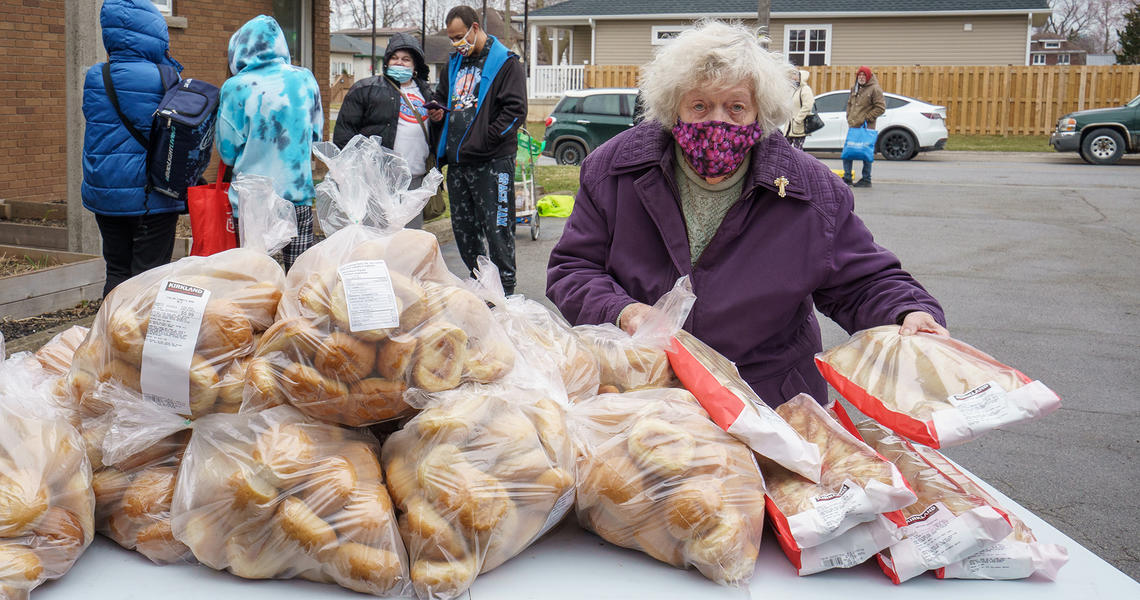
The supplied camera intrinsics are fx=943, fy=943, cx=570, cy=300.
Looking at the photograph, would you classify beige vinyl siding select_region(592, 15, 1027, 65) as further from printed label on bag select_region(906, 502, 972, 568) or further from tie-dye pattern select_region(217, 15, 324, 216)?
printed label on bag select_region(906, 502, 972, 568)

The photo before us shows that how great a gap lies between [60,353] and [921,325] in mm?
2017

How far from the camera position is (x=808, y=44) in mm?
32781

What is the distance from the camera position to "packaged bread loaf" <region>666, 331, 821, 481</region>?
70.9 inches

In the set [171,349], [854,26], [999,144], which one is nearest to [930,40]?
[854,26]

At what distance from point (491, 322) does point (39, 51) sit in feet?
31.2

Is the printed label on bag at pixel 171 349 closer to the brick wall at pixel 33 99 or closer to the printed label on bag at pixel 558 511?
the printed label on bag at pixel 558 511

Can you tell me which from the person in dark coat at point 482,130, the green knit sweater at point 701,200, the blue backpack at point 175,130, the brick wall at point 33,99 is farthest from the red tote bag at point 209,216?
the brick wall at point 33,99

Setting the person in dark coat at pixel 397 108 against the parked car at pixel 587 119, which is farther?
the parked car at pixel 587 119

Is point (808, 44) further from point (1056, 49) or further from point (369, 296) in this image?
point (1056, 49)

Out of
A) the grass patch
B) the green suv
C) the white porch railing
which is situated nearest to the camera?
the green suv

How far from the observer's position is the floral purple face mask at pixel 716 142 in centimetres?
263

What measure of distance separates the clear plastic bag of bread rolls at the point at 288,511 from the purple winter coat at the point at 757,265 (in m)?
1.09

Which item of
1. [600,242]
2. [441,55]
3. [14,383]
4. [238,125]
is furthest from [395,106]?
[441,55]

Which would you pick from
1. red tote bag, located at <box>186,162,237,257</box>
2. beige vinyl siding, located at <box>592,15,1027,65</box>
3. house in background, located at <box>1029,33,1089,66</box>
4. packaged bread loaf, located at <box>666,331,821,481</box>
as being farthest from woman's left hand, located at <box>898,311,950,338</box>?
house in background, located at <box>1029,33,1089,66</box>
